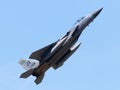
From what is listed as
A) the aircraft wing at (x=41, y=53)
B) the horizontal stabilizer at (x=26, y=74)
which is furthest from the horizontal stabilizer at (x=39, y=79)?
the aircraft wing at (x=41, y=53)

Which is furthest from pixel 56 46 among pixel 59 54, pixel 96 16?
pixel 96 16

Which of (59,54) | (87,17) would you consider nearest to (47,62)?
(59,54)

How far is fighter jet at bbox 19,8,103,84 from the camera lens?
81.9m

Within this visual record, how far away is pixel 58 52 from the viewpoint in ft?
268

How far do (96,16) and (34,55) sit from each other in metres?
9.97

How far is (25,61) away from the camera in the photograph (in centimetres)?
8850

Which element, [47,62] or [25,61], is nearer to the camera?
[47,62]

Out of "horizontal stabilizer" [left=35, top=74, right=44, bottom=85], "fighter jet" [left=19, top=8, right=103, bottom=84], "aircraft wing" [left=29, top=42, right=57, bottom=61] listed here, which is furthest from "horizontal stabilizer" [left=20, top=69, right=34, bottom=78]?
"aircraft wing" [left=29, top=42, right=57, bottom=61]

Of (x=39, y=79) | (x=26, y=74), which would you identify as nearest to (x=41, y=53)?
(x=39, y=79)

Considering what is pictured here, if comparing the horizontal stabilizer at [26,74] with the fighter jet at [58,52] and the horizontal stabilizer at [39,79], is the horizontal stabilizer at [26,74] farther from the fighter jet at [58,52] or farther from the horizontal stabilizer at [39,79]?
the horizontal stabilizer at [39,79]

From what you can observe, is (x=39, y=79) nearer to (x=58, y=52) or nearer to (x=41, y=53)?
(x=41, y=53)

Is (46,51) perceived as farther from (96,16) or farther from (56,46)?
(96,16)

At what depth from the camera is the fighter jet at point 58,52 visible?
81938 mm

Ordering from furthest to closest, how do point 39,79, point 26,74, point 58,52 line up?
point 39,79 → point 26,74 → point 58,52
